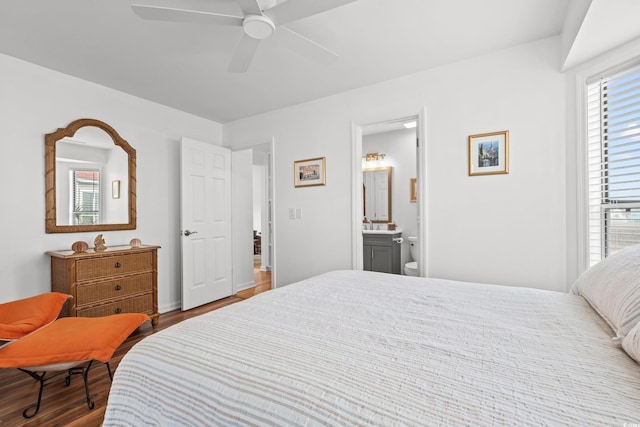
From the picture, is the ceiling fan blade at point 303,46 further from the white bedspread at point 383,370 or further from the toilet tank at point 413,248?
the toilet tank at point 413,248

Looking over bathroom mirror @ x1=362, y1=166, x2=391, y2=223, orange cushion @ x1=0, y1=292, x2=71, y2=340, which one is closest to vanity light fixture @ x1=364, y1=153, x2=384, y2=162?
bathroom mirror @ x1=362, y1=166, x2=391, y2=223

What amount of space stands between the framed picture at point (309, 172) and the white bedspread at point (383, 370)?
221 cm

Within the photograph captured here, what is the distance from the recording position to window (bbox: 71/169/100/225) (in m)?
2.85

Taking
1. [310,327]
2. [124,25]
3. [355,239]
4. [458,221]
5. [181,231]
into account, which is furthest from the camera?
[181,231]

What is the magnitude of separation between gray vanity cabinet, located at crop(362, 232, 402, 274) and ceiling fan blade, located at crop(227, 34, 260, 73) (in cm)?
298

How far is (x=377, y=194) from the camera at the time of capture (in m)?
4.88

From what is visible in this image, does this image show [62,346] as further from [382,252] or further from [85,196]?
[382,252]

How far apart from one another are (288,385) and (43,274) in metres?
→ 3.02

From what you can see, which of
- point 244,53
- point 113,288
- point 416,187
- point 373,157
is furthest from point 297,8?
point 373,157

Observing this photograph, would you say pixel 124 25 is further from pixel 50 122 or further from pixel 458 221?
pixel 458 221

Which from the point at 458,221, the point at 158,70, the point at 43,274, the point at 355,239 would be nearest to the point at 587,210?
the point at 458,221

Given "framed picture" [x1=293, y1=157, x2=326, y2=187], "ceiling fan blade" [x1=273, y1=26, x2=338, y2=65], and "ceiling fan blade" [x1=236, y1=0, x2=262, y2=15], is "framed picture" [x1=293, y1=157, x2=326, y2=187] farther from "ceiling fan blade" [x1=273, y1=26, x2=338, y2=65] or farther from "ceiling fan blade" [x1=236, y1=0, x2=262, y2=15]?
"ceiling fan blade" [x1=236, y1=0, x2=262, y2=15]

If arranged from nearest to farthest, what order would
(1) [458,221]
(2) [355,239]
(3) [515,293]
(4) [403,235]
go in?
(3) [515,293] < (1) [458,221] < (2) [355,239] < (4) [403,235]

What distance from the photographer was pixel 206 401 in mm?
803
